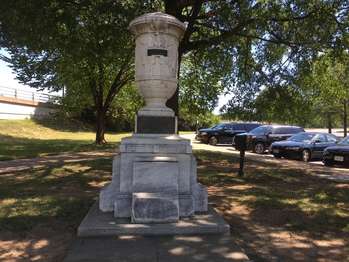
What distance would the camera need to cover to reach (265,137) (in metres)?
26.8

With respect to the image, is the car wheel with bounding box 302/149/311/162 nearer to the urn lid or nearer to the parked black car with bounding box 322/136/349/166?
the parked black car with bounding box 322/136/349/166

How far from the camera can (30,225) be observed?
21.4 feet

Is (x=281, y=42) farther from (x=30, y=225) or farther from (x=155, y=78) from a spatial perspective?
(x=30, y=225)

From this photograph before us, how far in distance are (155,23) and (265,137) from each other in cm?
2044

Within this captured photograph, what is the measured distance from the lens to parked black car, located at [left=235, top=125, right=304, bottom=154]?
26.7m

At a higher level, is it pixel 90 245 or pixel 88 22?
pixel 88 22

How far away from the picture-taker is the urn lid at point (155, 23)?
7191 mm

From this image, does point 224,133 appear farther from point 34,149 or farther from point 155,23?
point 155,23

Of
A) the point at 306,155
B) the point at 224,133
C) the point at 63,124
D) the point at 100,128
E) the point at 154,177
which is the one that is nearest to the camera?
the point at 154,177

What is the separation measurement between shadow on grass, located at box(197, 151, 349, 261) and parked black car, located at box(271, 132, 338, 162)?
9.39 meters

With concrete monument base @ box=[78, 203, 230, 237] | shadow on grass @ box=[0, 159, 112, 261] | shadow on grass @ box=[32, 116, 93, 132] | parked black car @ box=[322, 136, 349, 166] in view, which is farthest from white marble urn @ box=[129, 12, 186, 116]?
shadow on grass @ box=[32, 116, 93, 132]

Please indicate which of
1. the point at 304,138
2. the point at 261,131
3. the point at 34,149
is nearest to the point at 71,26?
the point at 34,149

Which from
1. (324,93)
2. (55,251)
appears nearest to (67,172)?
(55,251)

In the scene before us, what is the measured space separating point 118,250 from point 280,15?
398 inches
